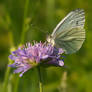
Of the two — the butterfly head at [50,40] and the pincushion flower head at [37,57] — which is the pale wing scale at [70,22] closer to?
the butterfly head at [50,40]

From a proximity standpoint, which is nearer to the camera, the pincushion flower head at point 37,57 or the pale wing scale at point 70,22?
the pincushion flower head at point 37,57

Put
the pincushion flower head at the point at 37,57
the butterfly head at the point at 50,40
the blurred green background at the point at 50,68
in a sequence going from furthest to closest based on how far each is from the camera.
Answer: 1. the blurred green background at the point at 50,68
2. the butterfly head at the point at 50,40
3. the pincushion flower head at the point at 37,57

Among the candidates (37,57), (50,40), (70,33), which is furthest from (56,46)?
(37,57)

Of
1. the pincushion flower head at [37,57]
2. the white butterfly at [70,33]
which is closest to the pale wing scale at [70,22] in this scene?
the white butterfly at [70,33]

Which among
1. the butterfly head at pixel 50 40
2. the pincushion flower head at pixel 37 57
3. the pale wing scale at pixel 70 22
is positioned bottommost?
the pincushion flower head at pixel 37 57

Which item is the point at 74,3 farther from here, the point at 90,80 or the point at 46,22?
the point at 90,80

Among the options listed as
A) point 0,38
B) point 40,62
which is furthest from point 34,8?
point 0,38

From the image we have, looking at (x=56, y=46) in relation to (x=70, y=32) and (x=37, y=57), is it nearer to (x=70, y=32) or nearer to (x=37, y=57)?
(x=70, y=32)
